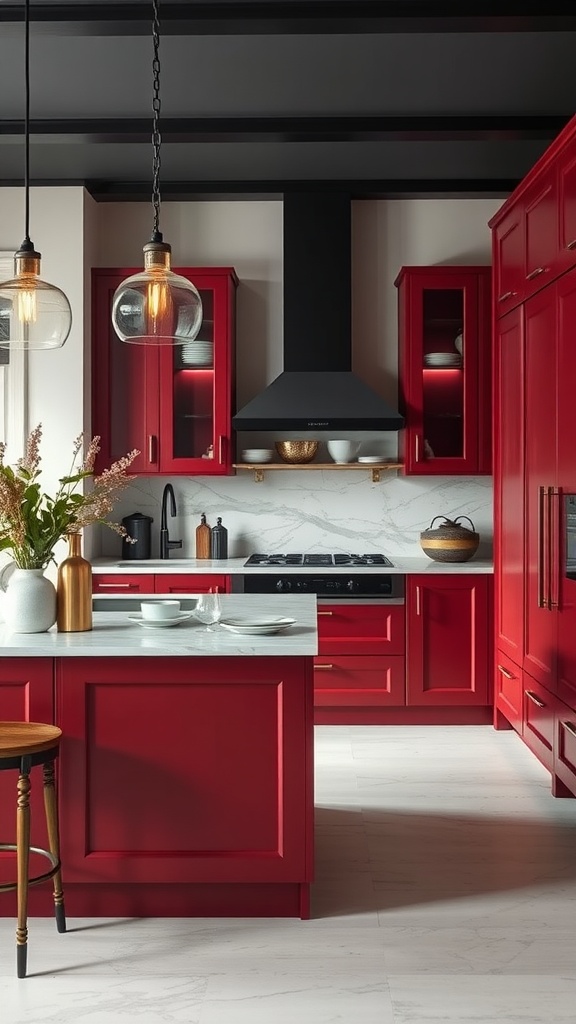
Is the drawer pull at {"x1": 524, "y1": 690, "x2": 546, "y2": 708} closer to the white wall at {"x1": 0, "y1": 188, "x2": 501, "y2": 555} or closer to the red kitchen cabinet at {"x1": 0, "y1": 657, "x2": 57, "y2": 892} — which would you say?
the white wall at {"x1": 0, "y1": 188, "x2": 501, "y2": 555}

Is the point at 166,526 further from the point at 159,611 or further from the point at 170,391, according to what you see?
the point at 159,611

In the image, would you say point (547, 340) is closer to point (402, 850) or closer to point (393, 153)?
point (393, 153)

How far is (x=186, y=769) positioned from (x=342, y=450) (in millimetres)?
3074

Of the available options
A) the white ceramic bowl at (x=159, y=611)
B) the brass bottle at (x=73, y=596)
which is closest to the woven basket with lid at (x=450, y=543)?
the white ceramic bowl at (x=159, y=611)

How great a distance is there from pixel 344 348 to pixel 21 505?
2984 millimetres

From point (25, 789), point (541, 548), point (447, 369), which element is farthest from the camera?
point (447, 369)

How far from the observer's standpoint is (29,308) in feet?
9.32

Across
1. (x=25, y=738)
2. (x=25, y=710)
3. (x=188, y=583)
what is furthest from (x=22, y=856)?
(x=188, y=583)

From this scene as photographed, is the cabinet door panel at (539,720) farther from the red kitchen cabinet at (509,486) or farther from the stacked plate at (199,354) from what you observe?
the stacked plate at (199,354)

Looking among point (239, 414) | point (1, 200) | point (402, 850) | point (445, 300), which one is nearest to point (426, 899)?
point (402, 850)

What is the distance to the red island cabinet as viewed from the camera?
300 cm

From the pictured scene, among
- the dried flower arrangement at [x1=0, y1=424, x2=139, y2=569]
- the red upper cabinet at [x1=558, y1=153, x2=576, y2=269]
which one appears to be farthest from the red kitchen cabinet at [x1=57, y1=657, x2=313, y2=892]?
Answer: the red upper cabinet at [x1=558, y1=153, x2=576, y2=269]

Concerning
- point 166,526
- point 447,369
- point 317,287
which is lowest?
point 166,526

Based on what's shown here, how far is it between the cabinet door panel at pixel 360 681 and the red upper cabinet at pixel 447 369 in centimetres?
108
